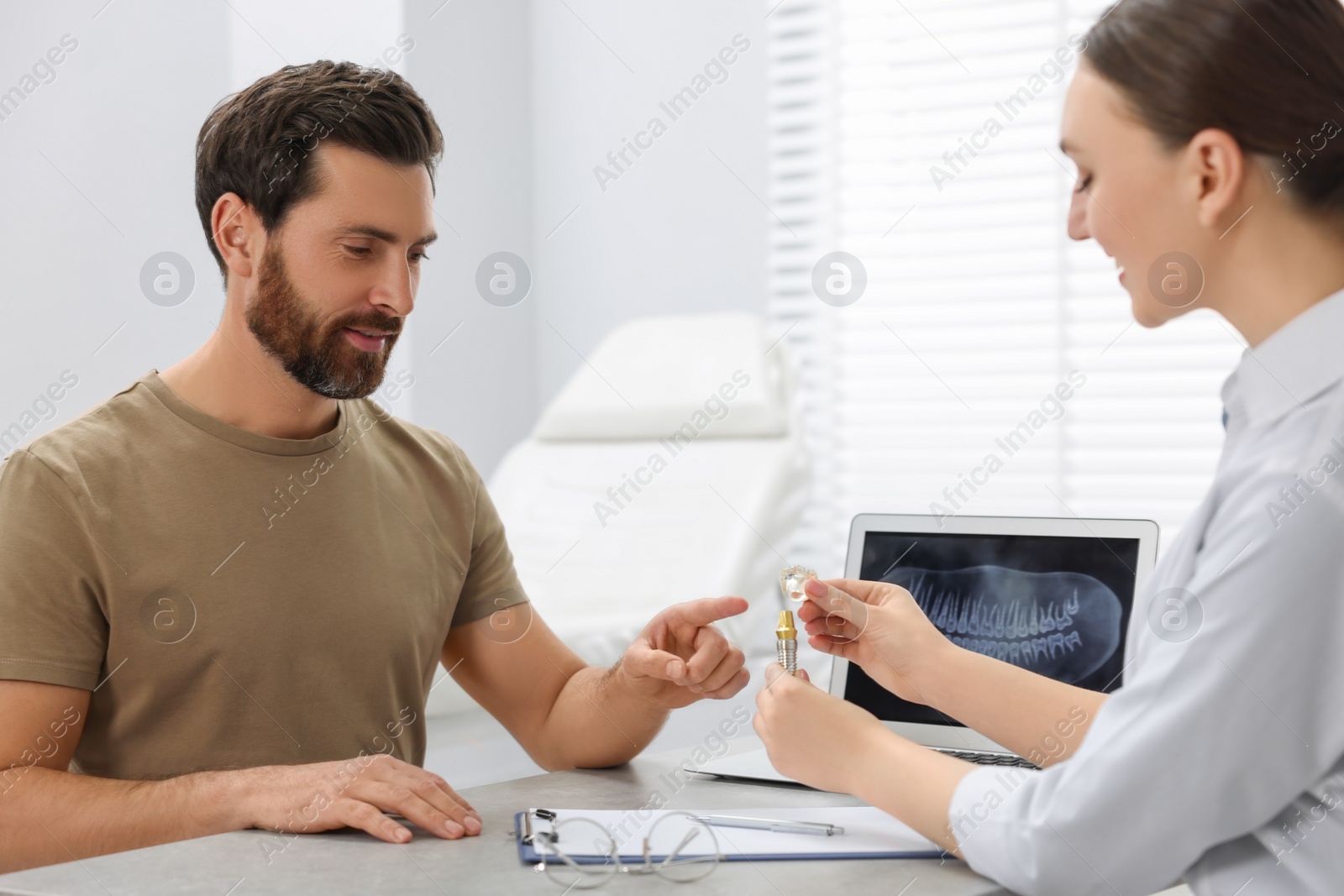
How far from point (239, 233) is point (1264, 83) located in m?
1.07

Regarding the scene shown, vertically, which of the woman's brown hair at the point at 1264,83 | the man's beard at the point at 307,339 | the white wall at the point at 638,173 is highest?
the white wall at the point at 638,173

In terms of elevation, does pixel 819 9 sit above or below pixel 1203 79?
above

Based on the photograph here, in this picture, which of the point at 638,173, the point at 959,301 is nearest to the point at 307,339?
the point at 959,301

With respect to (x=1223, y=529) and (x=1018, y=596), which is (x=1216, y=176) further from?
(x=1018, y=596)

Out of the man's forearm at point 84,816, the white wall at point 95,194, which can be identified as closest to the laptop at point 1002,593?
the man's forearm at point 84,816

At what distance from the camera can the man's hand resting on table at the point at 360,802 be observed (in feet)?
3.03

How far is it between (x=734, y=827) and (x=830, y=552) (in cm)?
229

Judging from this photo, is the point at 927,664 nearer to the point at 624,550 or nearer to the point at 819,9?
the point at 624,550

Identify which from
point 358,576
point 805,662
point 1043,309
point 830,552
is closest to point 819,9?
point 1043,309

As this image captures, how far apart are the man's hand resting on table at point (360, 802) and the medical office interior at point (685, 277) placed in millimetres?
1176

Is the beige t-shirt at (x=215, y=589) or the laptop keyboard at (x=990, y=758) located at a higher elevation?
the beige t-shirt at (x=215, y=589)

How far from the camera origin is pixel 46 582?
108cm

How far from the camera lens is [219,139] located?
1.36 m

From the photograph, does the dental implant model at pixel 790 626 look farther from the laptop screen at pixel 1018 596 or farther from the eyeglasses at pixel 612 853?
the laptop screen at pixel 1018 596
